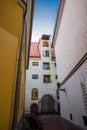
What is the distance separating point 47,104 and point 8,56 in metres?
17.4

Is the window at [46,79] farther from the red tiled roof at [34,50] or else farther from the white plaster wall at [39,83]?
the red tiled roof at [34,50]

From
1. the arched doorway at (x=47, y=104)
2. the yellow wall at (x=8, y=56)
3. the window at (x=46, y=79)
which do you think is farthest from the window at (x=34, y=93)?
the yellow wall at (x=8, y=56)

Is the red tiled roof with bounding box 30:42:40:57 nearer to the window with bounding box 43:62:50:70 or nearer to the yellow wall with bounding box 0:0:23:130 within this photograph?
the window with bounding box 43:62:50:70

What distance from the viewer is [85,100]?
582 centimetres

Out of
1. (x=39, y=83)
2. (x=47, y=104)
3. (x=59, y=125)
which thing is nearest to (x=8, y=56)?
(x=59, y=125)

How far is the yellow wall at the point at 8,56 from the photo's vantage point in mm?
2928

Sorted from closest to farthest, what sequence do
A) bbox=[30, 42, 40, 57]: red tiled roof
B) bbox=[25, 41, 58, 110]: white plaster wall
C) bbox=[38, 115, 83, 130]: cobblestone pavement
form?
1. bbox=[38, 115, 83, 130]: cobblestone pavement
2. bbox=[25, 41, 58, 110]: white plaster wall
3. bbox=[30, 42, 40, 57]: red tiled roof

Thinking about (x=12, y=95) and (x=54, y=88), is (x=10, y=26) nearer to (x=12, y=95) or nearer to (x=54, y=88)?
(x=12, y=95)

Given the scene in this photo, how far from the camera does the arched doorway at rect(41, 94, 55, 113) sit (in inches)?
731

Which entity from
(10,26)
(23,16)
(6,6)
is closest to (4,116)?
(10,26)

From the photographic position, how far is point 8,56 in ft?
11.1

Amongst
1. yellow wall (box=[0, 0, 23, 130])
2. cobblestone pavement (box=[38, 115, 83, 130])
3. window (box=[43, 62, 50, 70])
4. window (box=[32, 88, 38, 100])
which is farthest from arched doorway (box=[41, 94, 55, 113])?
yellow wall (box=[0, 0, 23, 130])

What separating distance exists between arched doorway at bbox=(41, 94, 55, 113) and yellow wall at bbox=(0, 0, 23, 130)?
1653 centimetres

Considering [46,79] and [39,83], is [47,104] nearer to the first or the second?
[39,83]
